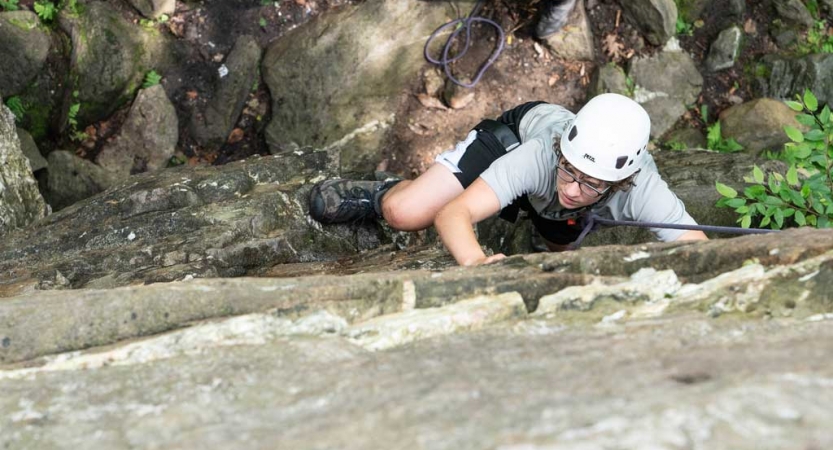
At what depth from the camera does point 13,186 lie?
5.30 metres

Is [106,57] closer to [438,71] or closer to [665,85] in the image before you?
[438,71]

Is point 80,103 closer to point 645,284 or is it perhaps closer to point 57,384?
point 57,384

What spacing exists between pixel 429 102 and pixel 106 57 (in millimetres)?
3490

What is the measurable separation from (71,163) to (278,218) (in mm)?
2940

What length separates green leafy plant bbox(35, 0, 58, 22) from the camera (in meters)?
6.97

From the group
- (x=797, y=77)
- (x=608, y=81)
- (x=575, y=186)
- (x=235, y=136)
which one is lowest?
(x=797, y=77)

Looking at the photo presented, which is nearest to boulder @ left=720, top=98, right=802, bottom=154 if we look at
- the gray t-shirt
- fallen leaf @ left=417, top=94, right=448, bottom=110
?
fallen leaf @ left=417, top=94, right=448, bottom=110

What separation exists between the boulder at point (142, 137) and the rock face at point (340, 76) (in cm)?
108

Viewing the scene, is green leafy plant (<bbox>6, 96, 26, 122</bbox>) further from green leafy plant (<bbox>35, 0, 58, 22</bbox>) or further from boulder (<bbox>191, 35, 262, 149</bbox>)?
boulder (<bbox>191, 35, 262, 149</bbox>)

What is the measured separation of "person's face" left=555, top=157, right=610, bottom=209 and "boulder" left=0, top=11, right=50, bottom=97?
17.1ft

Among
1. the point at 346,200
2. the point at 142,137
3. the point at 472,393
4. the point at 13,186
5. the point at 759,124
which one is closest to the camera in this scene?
the point at 472,393

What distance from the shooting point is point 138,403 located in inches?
88.5

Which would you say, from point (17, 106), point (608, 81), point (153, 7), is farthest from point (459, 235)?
point (608, 81)

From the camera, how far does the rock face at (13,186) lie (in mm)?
5172
